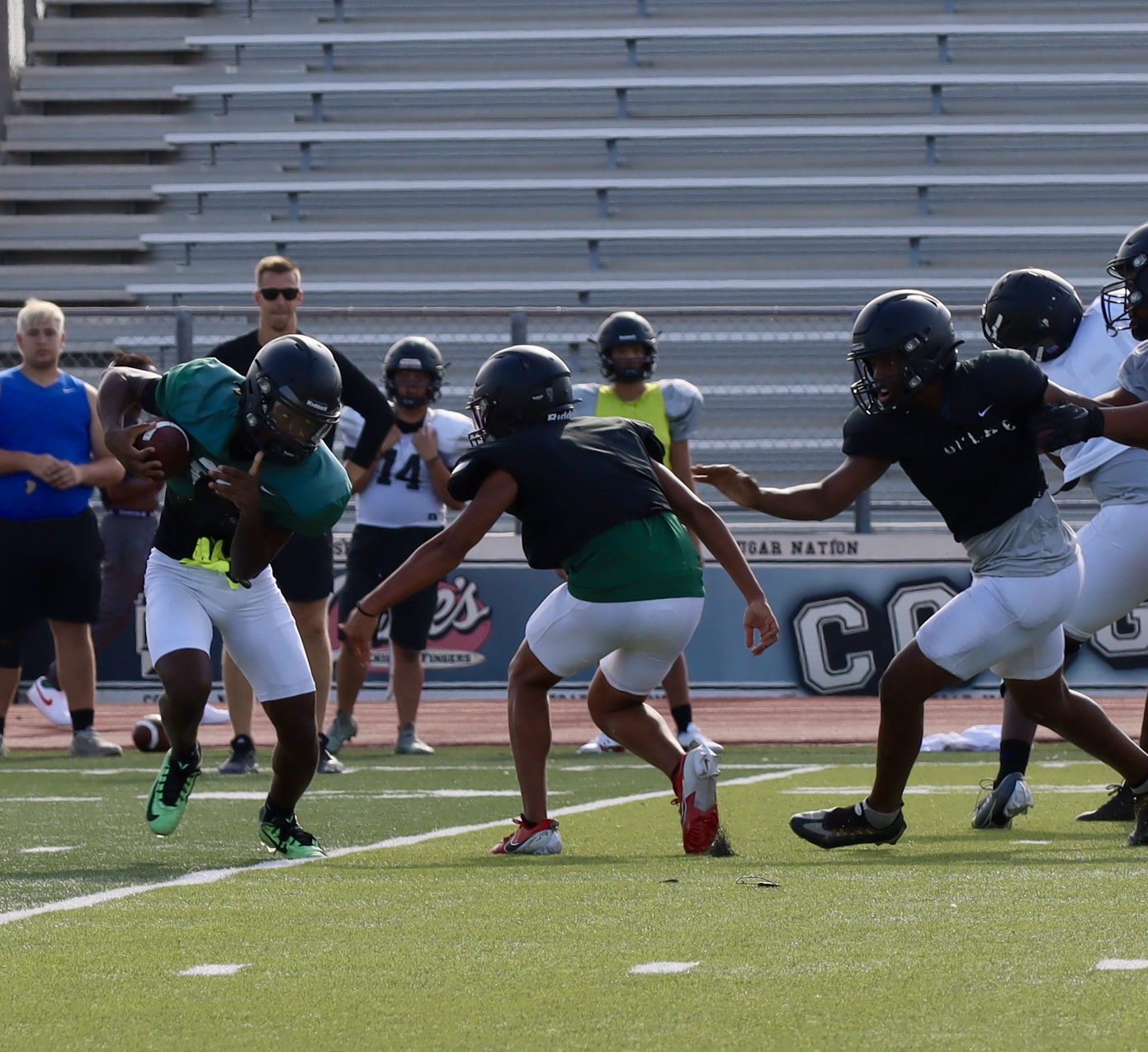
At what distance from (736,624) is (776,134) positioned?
289 inches


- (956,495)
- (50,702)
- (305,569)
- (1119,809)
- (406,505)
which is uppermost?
(956,495)

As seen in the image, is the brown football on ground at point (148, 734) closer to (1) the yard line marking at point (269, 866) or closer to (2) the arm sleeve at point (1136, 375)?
(1) the yard line marking at point (269, 866)

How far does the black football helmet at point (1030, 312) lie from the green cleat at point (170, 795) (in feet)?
9.72

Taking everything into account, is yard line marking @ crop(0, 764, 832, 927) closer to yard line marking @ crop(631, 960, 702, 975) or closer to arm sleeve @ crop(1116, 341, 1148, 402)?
yard line marking @ crop(631, 960, 702, 975)

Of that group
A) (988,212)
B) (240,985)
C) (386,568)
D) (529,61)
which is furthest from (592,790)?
(529,61)

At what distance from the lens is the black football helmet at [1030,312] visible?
6.26 meters

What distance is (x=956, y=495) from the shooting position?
17.5ft

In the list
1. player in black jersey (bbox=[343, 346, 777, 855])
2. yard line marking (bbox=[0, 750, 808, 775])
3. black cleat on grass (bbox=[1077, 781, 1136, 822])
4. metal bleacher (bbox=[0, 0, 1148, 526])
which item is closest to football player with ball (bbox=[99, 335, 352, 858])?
player in black jersey (bbox=[343, 346, 777, 855])

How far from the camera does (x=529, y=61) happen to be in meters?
18.7

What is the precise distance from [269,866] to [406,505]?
4145mm

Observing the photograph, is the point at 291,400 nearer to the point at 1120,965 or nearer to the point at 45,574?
the point at 1120,965

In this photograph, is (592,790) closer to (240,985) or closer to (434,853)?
(434,853)

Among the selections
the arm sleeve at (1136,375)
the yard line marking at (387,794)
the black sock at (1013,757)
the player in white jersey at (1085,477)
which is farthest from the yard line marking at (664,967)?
the yard line marking at (387,794)

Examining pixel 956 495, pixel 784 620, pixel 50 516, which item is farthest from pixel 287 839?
pixel 784 620
